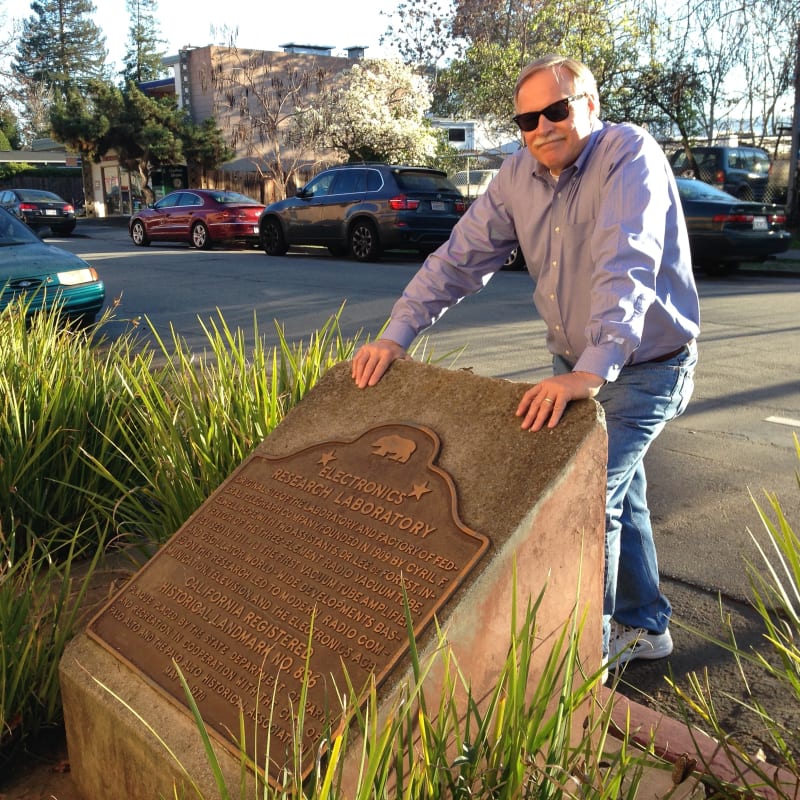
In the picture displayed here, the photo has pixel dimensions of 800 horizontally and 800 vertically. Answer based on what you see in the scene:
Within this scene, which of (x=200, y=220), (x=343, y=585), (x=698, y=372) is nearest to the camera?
(x=343, y=585)

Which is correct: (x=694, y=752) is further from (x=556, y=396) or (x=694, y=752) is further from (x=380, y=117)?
(x=380, y=117)

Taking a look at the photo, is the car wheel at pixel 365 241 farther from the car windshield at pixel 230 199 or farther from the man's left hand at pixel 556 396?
the man's left hand at pixel 556 396

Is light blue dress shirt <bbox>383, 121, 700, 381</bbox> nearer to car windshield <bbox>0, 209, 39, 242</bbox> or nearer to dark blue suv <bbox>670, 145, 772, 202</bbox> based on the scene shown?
car windshield <bbox>0, 209, 39, 242</bbox>

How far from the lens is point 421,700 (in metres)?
1.82

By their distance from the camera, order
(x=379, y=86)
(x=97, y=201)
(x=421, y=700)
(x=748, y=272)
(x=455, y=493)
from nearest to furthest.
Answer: (x=421, y=700) → (x=455, y=493) → (x=748, y=272) → (x=379, y=86) → (x=97, y=201)

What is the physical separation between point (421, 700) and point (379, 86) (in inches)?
1349

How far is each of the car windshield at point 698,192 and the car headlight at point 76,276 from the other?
936 cm

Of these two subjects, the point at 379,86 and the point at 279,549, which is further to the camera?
the point at 379,86

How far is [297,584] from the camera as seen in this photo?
95.7 inches

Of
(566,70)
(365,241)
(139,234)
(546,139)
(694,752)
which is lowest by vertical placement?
(139,234)

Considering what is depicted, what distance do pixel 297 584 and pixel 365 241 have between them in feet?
52.8

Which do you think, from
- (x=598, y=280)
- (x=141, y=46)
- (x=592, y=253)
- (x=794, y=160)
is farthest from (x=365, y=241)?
(x=141, y=46)

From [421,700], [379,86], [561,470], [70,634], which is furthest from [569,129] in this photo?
[379,86]

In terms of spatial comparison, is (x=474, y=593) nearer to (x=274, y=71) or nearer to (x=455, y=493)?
(x=455, y=493)
